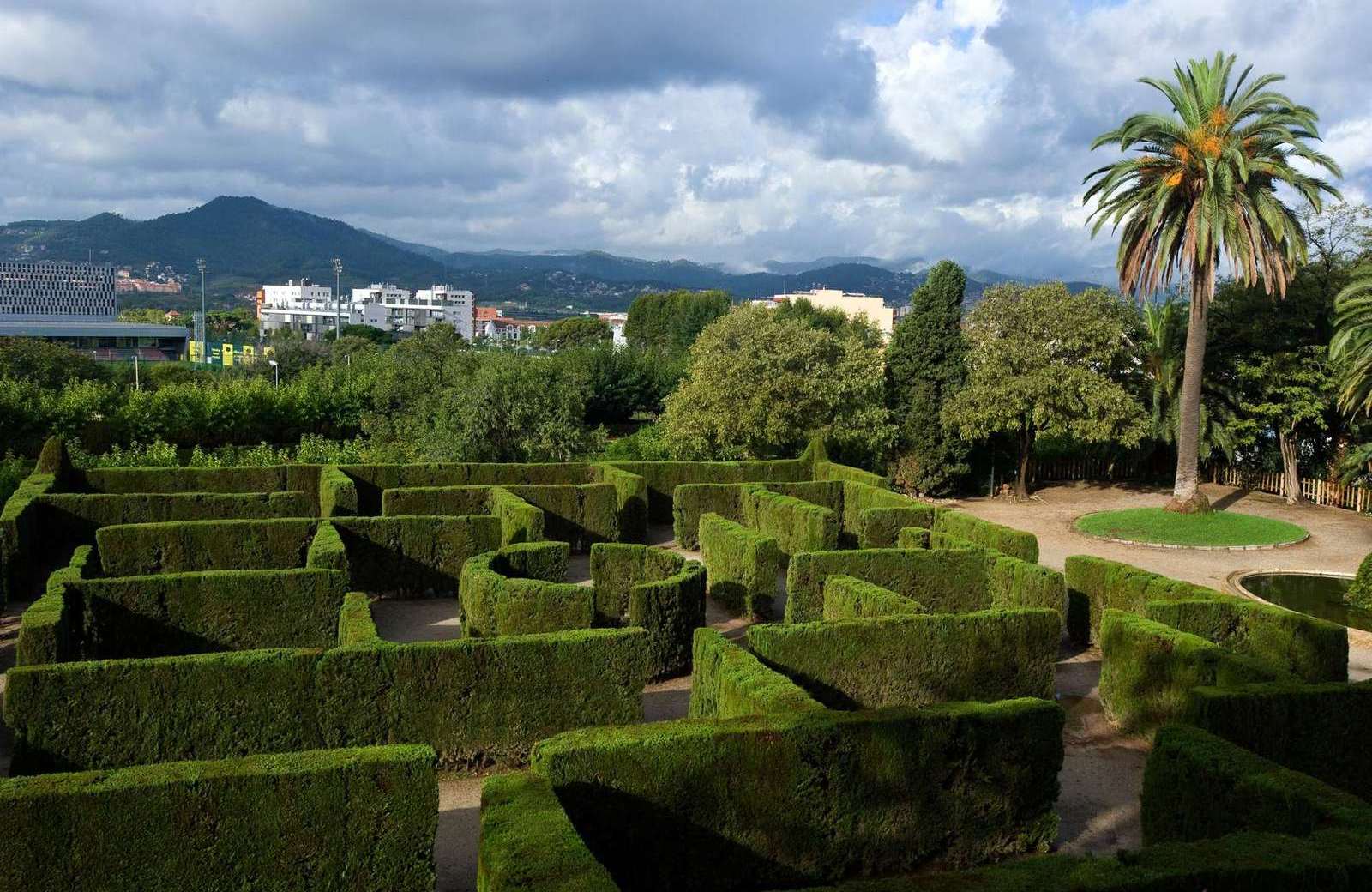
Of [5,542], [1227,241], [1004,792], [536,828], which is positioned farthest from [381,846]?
[1227,241]

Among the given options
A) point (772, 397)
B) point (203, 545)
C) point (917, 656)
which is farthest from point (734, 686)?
point (772, 397)

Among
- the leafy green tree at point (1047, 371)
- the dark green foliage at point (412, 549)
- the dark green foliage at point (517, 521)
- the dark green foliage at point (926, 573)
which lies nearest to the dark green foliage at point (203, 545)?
the dark green foliage at point (412, 549)

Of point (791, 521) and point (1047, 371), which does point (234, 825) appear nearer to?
point (791, 521)

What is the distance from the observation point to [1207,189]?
30.5 metres

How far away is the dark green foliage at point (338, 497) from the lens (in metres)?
26.4

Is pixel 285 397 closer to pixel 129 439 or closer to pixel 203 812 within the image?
pixel 129 439

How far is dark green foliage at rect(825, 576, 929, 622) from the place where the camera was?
1644 centimetres

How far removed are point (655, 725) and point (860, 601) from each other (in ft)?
24.1

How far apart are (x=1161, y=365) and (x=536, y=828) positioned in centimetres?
3723

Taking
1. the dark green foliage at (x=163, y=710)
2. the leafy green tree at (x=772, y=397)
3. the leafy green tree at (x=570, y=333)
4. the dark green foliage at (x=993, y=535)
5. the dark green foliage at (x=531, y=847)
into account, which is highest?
the leafy green tree at (x=570, y=333)

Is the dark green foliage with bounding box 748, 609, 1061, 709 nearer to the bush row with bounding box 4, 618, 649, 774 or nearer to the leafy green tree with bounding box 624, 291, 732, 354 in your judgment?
the bush row with bounding box 4, 618, 649, 774

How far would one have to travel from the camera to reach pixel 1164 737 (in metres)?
10.8

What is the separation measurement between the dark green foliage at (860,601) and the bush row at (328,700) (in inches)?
185

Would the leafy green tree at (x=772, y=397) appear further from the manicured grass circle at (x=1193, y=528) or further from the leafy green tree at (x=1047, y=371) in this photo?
the manicured grass circle at (x=1193, y=528)
